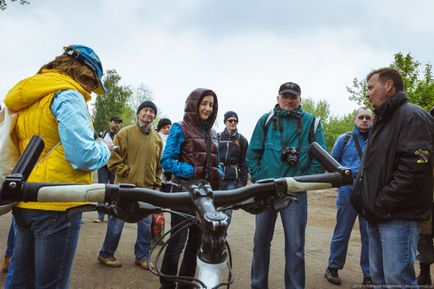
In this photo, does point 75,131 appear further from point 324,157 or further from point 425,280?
point 425,280

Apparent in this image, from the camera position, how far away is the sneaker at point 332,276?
4.47m

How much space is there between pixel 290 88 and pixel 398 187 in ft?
5.20

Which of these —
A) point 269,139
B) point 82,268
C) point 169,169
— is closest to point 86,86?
point 169,169

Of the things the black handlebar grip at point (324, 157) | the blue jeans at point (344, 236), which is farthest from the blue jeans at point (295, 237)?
the black handlebar grip at point (324, 157)

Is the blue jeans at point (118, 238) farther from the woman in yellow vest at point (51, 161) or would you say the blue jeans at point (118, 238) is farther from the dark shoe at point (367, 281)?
the dark shoe at point (367, 281)

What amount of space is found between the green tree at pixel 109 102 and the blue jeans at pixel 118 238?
40.0 m

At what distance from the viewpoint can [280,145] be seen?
3.84 metres

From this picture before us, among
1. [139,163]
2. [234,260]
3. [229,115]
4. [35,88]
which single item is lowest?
[234,260]

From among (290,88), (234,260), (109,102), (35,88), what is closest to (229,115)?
(234,260)

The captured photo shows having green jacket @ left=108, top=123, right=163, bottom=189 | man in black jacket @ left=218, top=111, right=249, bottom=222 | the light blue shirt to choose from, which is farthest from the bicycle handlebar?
man in black jacket @ left=218, top=111, right=249, bottom=222

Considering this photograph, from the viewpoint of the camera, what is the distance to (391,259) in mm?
2879

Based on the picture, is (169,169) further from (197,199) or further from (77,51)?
(197,199)

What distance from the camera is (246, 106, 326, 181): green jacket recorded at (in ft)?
12.4

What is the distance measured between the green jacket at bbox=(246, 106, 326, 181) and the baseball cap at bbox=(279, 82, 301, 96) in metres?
0.19
